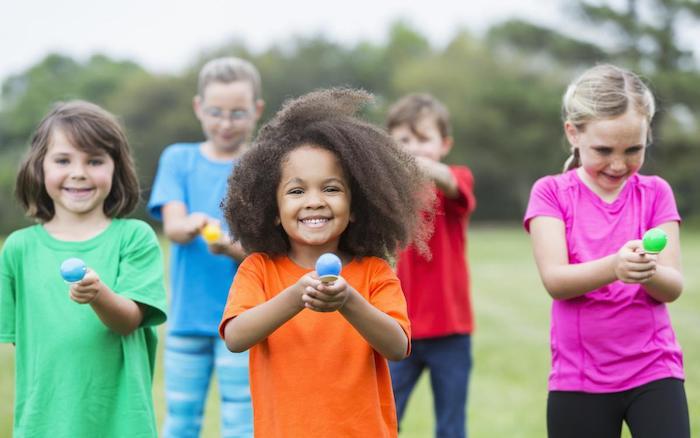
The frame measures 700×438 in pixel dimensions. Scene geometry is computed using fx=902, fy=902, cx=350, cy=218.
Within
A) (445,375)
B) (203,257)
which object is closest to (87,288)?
(203,257)

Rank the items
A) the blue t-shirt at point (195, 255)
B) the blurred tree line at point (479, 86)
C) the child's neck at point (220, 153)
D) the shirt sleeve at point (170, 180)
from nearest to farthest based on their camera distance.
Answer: the blue t-shirt at point (195, 255)
the shirt sleeve at point (170, 180)
the child's neck at point (220, 153)
the blurred tree line at point (479, 86)

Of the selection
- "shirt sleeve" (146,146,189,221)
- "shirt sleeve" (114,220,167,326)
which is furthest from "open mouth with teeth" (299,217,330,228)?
"shirt sleeve" (146,146,189,221)

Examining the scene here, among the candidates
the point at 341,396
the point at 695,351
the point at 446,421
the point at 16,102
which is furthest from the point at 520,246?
the point at 16,102

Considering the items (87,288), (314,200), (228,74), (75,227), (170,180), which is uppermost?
(228,74)

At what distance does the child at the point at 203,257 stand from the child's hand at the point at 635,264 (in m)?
1.94

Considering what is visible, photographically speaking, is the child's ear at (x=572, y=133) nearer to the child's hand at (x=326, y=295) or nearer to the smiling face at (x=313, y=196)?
the smiling face at (x=313, y=196)

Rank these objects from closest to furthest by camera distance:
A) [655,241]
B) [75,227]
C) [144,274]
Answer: [655,241] < [144,274] < [75,227]

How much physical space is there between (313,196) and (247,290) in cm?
40

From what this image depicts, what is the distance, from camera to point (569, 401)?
3553 millimetres

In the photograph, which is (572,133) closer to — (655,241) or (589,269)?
(589,269)

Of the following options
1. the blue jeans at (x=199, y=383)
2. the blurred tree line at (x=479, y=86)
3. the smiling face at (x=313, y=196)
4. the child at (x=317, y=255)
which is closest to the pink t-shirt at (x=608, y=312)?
the child at (x=317, y=255)

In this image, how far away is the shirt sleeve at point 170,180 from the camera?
479 centimetres

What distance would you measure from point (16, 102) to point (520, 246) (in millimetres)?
43381

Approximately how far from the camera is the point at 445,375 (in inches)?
190
